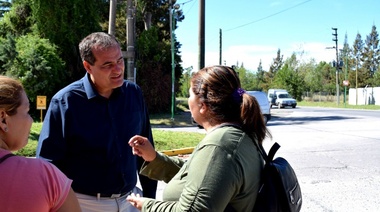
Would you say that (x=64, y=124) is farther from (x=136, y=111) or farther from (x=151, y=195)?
(x=151, y=195)

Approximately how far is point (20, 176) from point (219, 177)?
2.59 ft

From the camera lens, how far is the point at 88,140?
7.97 feet

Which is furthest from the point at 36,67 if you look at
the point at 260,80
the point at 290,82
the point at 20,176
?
the point at 260,80

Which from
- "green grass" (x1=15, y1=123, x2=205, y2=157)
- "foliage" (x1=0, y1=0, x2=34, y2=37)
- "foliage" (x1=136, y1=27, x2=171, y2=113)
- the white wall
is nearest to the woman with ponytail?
"green grass" (x1=15, y1=123, x2=205, y2=157)

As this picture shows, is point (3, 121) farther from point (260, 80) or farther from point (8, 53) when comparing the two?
point (260, 80)

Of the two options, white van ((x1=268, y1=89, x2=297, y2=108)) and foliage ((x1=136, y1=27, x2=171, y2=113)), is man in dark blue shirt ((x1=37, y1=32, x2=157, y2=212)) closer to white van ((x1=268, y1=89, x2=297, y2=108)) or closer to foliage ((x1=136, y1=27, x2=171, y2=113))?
foliage ((x1=136, y1=27, x2=171, y2=113))

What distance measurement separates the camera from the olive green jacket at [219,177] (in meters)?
1.68

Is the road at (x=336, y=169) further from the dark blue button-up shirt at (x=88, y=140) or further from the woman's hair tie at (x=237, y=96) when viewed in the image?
the dark blue button-up shirt at (x=88, y=140)

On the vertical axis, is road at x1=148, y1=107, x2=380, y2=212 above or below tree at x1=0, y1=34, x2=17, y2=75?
below

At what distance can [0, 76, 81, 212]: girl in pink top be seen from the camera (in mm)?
1417

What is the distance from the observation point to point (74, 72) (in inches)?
974

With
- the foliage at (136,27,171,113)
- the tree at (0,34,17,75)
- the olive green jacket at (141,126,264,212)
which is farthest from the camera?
the foliage at (136,27,171,113)

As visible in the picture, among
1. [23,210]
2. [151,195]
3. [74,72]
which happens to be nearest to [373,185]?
[151,195]

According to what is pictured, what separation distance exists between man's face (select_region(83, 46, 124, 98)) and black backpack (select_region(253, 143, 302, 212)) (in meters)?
1.23
